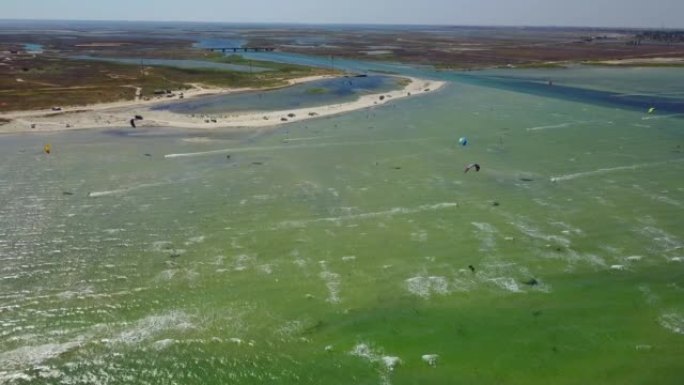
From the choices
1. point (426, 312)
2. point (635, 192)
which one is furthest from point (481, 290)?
point (635, 192)

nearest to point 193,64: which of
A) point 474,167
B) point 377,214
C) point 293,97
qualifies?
point 293,97

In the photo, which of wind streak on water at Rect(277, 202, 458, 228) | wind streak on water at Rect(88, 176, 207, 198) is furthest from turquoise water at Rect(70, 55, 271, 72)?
wind streak on water at Rect(277, 202, 458, 228)

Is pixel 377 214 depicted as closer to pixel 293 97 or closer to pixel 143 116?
pixel 143 116

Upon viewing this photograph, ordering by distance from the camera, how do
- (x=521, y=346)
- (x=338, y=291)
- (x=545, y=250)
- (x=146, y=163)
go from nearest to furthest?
(x=521, y=346) < (x=338, y=291) < (x=545, y=250) < (x=146, y=163)

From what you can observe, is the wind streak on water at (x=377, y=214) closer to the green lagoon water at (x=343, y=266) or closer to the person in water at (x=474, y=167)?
the green lagoon water at (x=343, y=266)

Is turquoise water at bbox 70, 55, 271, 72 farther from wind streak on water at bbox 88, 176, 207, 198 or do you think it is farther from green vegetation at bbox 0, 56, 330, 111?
wind streak on water at bbox 88, 176, 207, 198

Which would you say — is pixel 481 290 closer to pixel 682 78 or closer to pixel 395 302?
pixel 395 302
